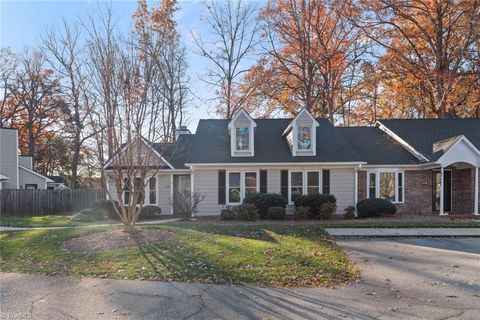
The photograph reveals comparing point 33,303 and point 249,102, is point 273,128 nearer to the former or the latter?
point 249,102

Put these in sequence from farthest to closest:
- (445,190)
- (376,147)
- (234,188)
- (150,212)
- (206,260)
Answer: (376,147) < (445,190) < (234,188) < (150,212) < (206,260)

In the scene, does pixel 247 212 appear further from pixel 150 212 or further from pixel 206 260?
pixel 206 260

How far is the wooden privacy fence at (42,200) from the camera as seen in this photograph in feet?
76.7

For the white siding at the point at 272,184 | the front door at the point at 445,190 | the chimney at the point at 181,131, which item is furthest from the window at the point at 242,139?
the front door at the point at 445,190

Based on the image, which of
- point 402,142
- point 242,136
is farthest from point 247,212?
point 402,142

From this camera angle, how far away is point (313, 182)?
2006 cm

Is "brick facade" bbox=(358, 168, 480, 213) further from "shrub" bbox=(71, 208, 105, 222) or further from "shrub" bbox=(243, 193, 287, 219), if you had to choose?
"shrub" bbox=(71, 208, 105, 222)

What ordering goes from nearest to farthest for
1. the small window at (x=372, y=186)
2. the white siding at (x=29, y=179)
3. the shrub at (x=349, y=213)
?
the shrub at (x=349, y=213)
the small window at (x=372, y=186)
the white siding at (x=29, y=179)

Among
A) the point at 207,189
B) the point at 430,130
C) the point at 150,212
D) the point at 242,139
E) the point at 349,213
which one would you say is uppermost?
the point at 430,130

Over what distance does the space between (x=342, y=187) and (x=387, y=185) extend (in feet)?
7.96

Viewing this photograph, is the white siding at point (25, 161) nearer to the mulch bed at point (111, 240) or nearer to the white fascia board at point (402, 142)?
the mulch bed at point (111, 240)

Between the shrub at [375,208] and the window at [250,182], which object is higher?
the window at [250,182]

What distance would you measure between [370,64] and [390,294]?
29550mm

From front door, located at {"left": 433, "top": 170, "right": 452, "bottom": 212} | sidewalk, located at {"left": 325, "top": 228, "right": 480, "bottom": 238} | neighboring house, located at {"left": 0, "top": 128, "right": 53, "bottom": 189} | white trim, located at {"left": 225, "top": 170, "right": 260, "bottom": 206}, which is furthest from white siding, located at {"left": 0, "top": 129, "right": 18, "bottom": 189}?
front door, located at {"left": 433, "top": 170, "right": 452, "bottom": 212}
